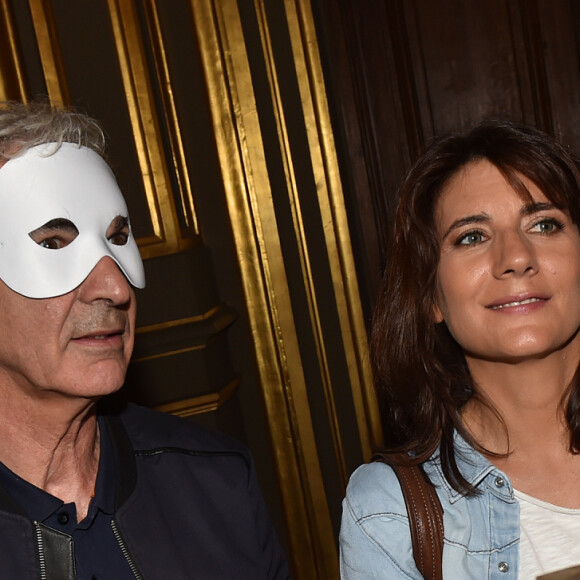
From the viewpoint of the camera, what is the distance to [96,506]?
1.53m

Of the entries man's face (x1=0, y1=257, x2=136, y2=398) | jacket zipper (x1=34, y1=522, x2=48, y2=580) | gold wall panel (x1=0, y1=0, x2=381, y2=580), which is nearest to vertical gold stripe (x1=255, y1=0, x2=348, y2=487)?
gold wall panel (x1=0, y1=0, x2=381, y2=580)

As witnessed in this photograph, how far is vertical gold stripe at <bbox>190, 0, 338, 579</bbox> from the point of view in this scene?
2670mm

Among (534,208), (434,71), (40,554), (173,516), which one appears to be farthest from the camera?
(434,71)

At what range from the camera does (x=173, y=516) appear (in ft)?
5.35

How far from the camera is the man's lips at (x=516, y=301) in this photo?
1477 mm

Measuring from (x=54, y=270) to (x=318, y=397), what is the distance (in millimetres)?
1514

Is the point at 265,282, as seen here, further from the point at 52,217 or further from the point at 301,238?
the point at 52,217

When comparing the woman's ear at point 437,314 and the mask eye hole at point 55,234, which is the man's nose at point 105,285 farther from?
the woman's ear at point 437,314

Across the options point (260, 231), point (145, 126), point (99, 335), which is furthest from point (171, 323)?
point (99, 335)

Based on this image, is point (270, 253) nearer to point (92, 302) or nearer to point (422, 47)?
point (422, 47)

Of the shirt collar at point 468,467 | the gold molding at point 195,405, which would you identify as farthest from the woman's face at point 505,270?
the gold molding at point 195,405

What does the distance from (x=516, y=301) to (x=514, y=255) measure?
0.08 meters

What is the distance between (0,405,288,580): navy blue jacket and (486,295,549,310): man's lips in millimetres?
632

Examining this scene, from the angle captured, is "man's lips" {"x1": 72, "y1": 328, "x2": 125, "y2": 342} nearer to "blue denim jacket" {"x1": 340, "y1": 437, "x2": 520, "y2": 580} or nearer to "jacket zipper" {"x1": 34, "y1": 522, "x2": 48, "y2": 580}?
"jacket zipper" {"x1": 34, "y1": 522, "x2": 48, "y2": 580}
